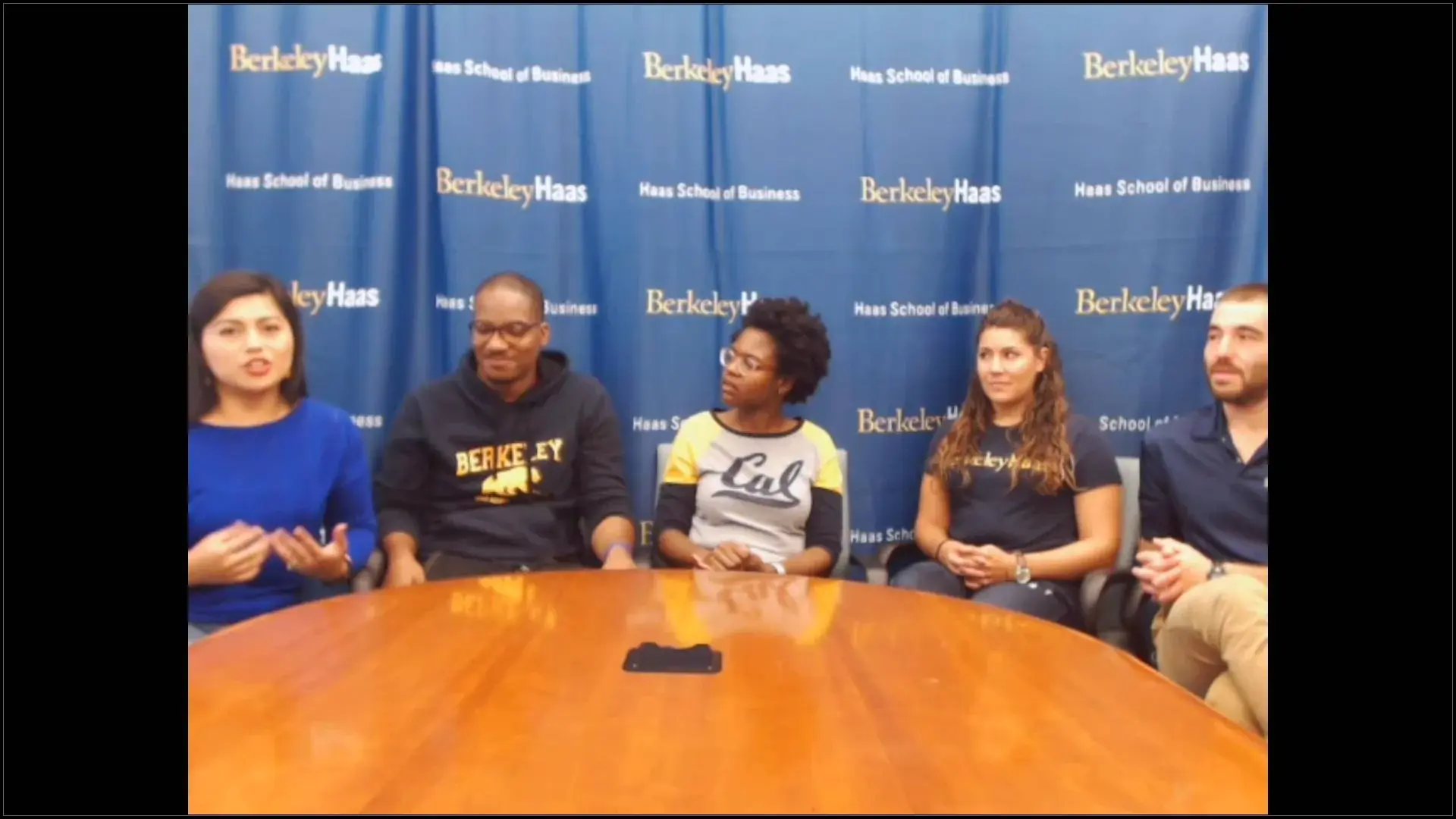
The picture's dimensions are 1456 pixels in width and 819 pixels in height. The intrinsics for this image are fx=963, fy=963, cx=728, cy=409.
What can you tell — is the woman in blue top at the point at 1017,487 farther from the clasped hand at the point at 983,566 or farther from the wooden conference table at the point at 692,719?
the wooden conference table at the point at 692,719

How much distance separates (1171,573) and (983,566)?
49 centimetres

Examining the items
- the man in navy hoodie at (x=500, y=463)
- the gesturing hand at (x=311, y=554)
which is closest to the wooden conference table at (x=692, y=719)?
the gesturing hand at (x=311, y=554)

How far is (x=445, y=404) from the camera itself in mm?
2662

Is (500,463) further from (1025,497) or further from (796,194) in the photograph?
(1025,497)

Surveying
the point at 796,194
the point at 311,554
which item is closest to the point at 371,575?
the point at 311,554

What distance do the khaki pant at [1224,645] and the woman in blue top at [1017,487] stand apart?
2.31 ft

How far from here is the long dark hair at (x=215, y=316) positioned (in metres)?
2.21

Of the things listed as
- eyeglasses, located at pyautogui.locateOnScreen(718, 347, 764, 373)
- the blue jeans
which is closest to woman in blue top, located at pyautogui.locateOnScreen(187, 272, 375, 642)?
eyeglasses, located at pyautogui.locateOnScreen(718, 347, 764, 373)

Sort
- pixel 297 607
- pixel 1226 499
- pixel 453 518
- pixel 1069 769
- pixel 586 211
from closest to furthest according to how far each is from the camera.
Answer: pixel 1069 769 < pixel 297 607 < pixel 1226 499 < pixel 453 518 < pixel 586 211

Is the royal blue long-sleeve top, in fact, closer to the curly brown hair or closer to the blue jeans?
the blue jeans

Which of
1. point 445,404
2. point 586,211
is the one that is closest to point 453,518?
point 445,404
